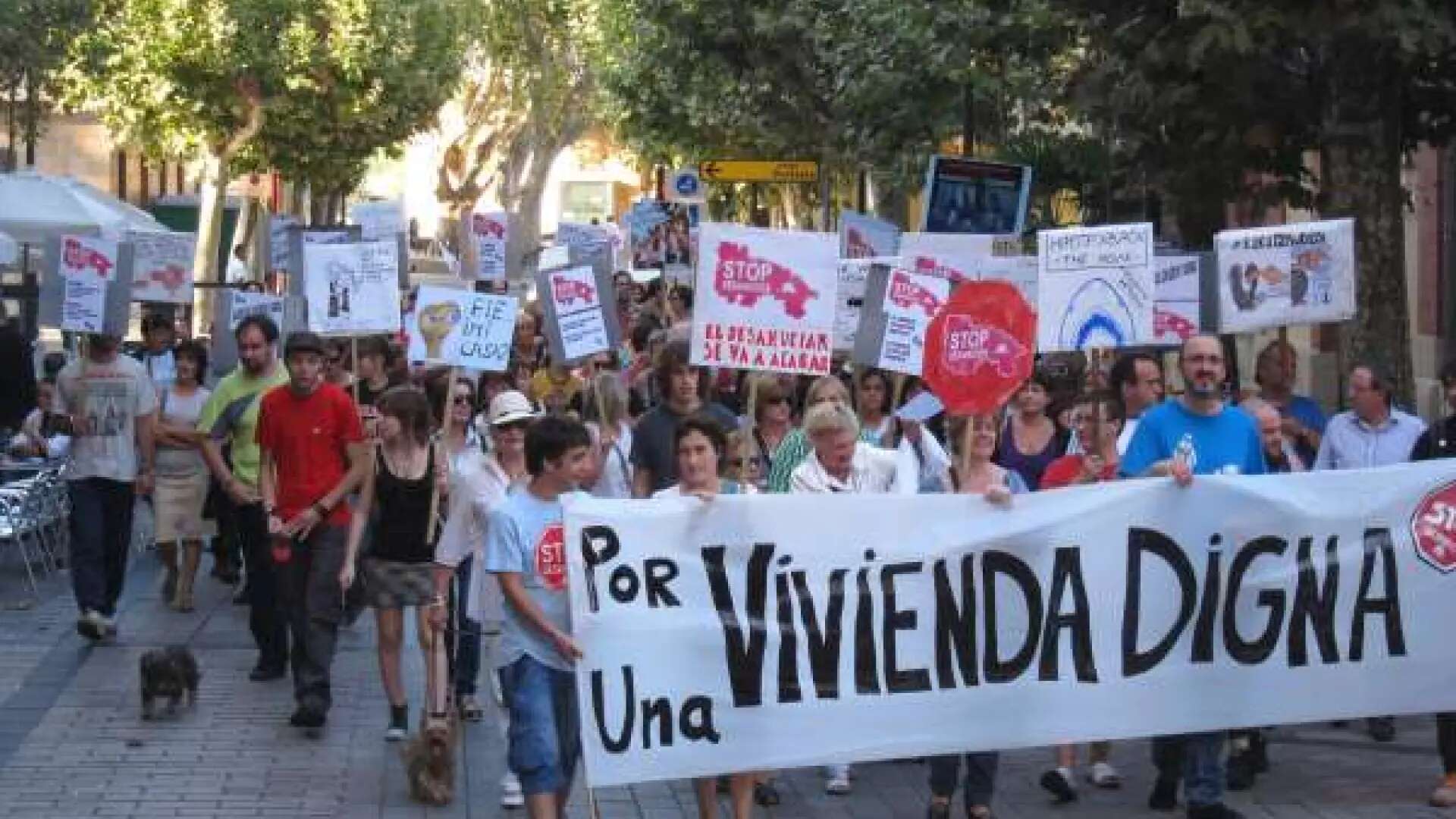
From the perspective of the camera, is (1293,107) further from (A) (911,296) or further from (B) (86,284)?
(B) (86,284)

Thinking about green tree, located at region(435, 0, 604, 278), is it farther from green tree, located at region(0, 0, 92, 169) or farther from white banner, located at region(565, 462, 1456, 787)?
white banner, located at region(565, 462, 1456, 787)

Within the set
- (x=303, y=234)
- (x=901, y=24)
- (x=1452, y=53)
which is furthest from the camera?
(x=901, y=24)

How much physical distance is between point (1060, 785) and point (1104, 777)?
1.28ft

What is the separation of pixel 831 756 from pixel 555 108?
6069cm

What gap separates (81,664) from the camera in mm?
13797

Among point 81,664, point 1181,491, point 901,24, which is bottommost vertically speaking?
point 81,664

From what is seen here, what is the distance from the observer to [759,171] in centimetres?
3553

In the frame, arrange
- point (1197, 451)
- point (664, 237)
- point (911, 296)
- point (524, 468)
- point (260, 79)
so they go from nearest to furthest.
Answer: point (1197, 451) → point (524, 468) → point (911, 296) → point (664, 237) → point (260, 79)

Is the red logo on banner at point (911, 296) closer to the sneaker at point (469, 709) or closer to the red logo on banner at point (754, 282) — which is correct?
the red logo on banner at point (754, 282)

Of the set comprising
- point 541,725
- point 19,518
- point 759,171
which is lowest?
point 541,725

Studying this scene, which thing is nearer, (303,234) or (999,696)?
(999,696)

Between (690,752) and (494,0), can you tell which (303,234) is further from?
(494,0)

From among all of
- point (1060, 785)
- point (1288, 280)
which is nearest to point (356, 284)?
point (1288, 280)

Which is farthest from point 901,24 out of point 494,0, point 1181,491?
point 494,0
